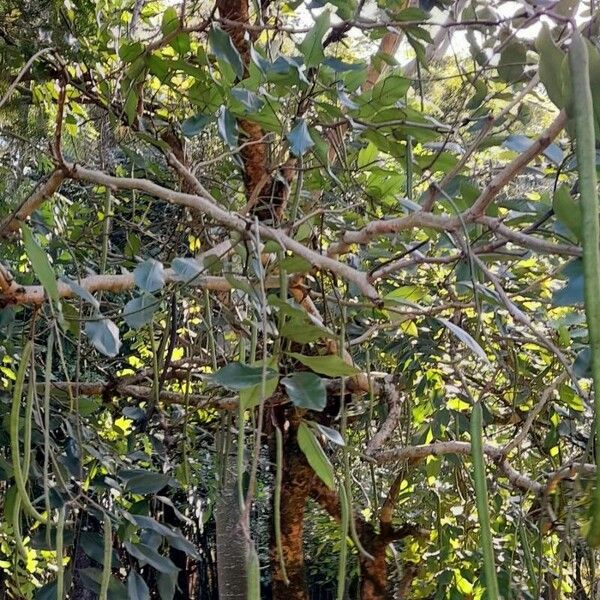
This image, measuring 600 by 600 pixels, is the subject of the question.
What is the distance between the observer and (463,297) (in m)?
1.22

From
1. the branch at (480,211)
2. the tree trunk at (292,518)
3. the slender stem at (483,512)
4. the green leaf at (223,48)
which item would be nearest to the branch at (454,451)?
the tree trunk at (292,518)

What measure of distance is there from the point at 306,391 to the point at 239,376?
0.06m

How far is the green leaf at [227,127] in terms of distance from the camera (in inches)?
31.9

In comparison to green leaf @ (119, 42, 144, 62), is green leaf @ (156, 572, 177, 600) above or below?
below

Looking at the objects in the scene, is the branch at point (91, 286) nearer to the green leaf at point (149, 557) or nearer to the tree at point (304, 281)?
the tree at point (304, 281)

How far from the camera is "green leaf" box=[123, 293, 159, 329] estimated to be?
72 cm

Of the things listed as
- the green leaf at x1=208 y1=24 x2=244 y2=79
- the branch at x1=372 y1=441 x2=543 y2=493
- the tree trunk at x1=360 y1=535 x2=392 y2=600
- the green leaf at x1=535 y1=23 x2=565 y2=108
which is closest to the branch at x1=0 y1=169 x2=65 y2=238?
the green leaf at x1=208 y1=24 x2=244 y2=79

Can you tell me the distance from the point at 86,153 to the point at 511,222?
121 cm

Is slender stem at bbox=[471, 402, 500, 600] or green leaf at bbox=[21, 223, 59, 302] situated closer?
slender stem at bbox=[471, 402, 500, 600]

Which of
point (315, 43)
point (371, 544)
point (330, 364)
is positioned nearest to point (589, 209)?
point (330, 364)

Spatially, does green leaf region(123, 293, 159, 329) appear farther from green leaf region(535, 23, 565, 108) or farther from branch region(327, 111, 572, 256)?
green leaf region(535, 23, 565, 108)

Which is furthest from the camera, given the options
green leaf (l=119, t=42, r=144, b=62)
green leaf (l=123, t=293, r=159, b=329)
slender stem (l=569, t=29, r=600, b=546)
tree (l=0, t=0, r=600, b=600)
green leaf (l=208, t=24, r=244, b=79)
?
green leaf (l=119, t=42, r=144, b=62)

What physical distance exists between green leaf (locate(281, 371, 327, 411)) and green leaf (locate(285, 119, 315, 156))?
0.85ft

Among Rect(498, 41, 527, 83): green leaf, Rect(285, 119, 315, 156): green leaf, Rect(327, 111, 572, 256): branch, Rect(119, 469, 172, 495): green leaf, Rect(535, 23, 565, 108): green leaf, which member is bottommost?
Rect(119, 469, 172, 495): green leaf
